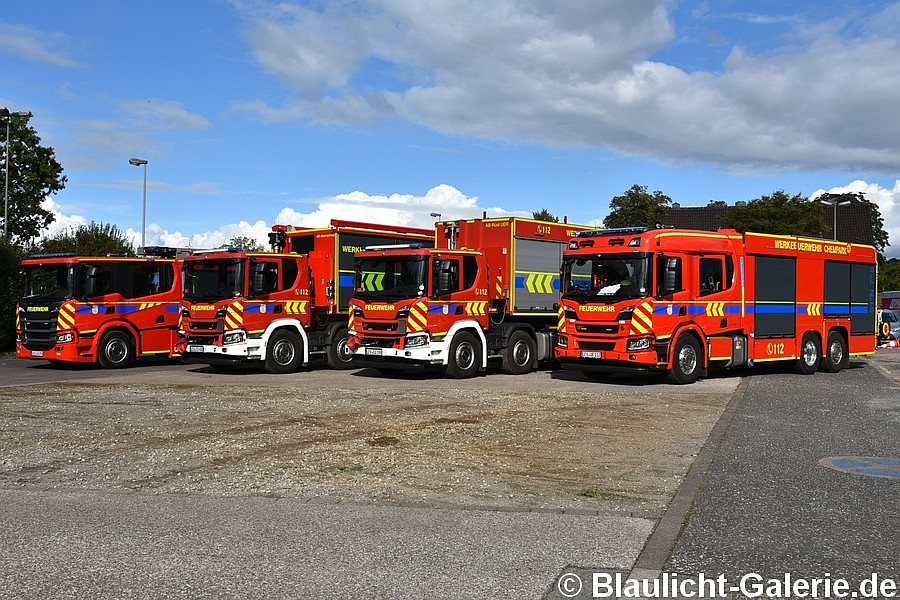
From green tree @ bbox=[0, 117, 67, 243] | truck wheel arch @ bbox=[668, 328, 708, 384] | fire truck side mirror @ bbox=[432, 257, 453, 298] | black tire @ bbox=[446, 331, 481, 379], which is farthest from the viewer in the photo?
green tree @ bbox=[0, 117, 67, 243]

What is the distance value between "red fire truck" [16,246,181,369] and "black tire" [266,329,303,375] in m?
3.73

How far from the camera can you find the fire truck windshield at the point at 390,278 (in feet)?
59.3

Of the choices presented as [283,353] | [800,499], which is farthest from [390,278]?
[800,499]

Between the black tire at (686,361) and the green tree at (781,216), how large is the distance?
1208 inches

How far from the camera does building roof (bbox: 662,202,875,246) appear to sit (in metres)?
68.8

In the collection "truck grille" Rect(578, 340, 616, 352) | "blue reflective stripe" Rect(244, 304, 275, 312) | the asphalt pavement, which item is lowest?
the asphalt pavement

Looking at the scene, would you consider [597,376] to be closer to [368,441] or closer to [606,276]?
[606,276]

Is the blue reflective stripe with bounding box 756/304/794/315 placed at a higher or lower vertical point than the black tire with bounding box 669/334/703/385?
higher

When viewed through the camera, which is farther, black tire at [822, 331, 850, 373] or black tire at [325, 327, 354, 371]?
black tire at [822, 331, 850, 373]

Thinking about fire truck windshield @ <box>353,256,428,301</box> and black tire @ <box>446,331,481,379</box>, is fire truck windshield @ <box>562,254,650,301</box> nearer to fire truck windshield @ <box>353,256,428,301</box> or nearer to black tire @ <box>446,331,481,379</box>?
black tire @ <box>446,331,481,379</box>

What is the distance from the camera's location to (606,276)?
1786cm

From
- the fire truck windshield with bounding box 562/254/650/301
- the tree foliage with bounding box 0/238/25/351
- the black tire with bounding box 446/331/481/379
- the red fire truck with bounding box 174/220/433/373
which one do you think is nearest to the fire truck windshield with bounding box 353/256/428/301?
the black tire with bounding box 446/331/481/379

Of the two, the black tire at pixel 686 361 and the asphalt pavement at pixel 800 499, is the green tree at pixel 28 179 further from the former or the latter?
the asphalt pavement at pixel 800 499

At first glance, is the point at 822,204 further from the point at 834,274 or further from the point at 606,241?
the point at 606,241
